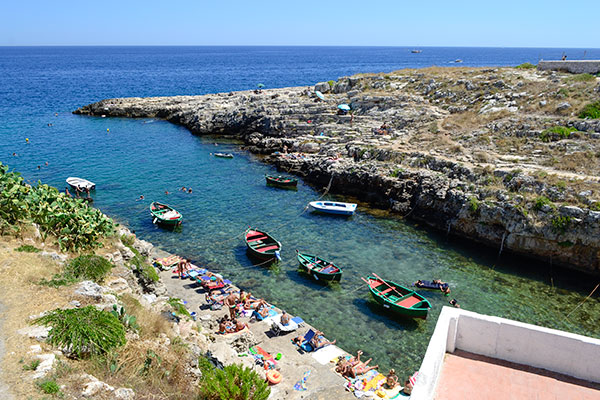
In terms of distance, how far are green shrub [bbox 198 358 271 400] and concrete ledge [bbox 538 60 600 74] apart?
5543 centimetres

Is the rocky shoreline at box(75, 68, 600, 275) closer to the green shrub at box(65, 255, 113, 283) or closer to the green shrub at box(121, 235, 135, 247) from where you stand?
the green shrub at box(121, 235, 135, 247)

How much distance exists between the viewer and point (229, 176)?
4850 cm

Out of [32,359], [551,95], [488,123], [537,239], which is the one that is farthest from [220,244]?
[551,95]

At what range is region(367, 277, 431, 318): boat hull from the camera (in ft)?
76.4

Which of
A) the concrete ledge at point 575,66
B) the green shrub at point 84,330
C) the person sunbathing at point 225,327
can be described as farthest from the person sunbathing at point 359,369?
the concrete ledge at point 575,66

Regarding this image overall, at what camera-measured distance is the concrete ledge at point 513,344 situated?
7.67 meters

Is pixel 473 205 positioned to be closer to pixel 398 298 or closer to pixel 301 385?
pixel 398 298

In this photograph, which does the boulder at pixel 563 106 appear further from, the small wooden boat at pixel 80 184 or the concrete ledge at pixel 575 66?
the small wooden boat at pixel 80 184

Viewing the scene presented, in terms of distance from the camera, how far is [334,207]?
3753 cm

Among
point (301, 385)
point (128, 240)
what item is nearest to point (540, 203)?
point (301, 385)

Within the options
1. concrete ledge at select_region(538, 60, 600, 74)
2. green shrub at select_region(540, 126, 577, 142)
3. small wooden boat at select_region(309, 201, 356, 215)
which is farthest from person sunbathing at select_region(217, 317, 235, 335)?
concrete ledge at select_region(538, 60, 600, 74)

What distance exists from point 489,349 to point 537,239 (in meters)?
25.5

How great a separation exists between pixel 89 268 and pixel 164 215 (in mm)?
19660

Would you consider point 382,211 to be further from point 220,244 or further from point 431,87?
point 431,87
